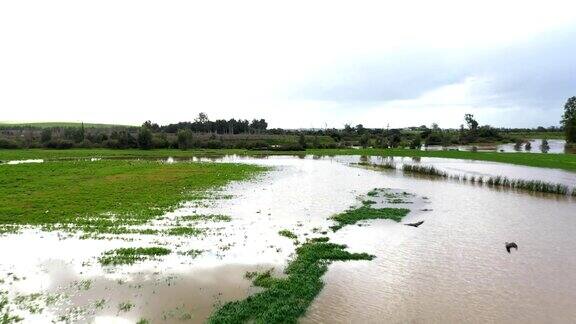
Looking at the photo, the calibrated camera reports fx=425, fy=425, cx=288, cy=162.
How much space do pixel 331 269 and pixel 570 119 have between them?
113955 millimetres

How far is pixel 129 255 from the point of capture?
16172 millimetres

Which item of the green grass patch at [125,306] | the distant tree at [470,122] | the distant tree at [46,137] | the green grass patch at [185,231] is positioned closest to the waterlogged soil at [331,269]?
the green grass patch at [125,306]

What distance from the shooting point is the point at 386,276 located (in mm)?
14859

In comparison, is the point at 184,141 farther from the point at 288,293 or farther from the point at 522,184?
the point at 288,293

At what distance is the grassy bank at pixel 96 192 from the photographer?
23.0 m

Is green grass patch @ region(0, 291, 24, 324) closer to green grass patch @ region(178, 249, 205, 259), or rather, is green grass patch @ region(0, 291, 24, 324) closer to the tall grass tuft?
green grass patch @ region(178, 249, 205, 259)

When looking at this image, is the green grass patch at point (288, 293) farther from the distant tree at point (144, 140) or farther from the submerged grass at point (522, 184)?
the distant tree at point (144, 140)

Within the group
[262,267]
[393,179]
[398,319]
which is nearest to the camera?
[398,319]

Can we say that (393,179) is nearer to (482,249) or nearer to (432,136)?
(482,249)

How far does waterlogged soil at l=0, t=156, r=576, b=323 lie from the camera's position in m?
11.8

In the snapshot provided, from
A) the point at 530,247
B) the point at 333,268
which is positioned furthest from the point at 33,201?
the point at 530,247

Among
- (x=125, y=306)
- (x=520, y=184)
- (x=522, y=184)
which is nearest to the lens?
(x=125, y=306)

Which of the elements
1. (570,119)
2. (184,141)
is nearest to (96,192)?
(184,141)

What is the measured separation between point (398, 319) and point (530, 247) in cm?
1120
